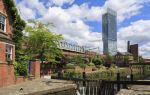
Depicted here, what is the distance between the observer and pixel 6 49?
91.5 ft

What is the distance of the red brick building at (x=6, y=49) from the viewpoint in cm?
2572

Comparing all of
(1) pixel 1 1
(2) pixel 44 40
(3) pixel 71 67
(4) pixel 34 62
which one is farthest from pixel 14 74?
(3) pixel 71 67

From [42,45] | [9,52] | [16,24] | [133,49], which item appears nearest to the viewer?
[9,52]

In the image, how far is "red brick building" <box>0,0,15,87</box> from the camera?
25.7 meters

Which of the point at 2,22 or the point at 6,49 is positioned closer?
the point at 6,49

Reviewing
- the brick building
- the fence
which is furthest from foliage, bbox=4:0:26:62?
the brick building

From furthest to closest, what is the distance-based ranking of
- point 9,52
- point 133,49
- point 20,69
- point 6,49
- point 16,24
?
point 133,49 < point 16,24 < point 20,69 < point 9,52 < point 6,49

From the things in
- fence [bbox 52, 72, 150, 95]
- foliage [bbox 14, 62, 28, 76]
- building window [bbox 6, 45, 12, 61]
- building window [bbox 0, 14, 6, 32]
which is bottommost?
fence [bbox 52, 72, 150, 95]

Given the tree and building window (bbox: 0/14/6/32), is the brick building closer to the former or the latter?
the tree

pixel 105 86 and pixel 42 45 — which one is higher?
pixel 42 45

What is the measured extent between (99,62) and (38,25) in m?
27.4

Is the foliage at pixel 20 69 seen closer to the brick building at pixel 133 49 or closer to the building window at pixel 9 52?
the building window at pixel 9 52

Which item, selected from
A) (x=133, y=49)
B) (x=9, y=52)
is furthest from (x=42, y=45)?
(x=133, y=49)

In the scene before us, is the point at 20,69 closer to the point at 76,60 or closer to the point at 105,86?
the point at 105,86
